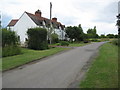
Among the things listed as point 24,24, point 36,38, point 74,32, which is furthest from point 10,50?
point 74,32

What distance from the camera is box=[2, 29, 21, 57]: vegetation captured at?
16931mm

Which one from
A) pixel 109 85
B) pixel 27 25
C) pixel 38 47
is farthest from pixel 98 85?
pixel 27 25

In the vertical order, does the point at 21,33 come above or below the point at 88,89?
above

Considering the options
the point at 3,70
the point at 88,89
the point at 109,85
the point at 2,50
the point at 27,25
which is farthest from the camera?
the point at 27,25

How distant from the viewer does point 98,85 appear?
6.08 m

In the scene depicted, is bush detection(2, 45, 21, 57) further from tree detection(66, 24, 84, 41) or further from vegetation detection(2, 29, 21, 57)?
tree detection(66, 24, 84, 41)

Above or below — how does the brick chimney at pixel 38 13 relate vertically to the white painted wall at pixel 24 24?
above

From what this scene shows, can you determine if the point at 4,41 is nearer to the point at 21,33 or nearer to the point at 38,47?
the point at 38,47

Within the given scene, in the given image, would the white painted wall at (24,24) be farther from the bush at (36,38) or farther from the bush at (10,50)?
the bush at (10,50)

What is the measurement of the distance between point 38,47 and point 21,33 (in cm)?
2358

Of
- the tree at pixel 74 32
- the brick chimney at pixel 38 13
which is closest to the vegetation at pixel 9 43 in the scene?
the brick chimney at pixel 38 13

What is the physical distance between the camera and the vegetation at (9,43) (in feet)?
55.5

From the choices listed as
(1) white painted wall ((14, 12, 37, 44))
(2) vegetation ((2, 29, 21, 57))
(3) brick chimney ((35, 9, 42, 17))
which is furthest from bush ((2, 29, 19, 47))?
(3) brick chimney ((35, 9, 42, 17))

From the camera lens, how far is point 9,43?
17984 mm
